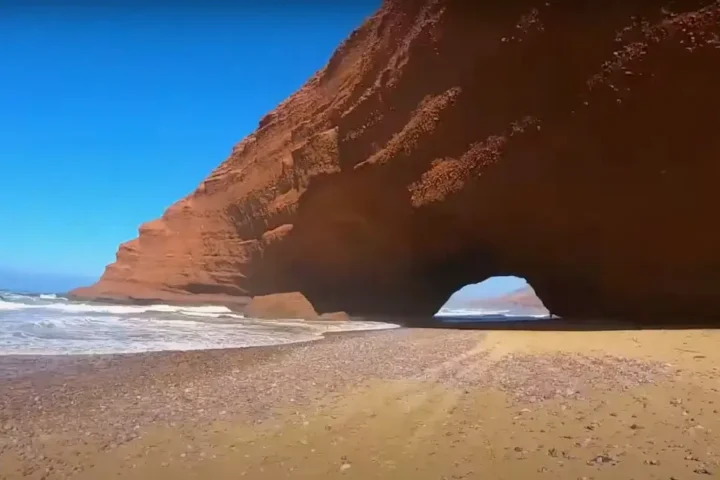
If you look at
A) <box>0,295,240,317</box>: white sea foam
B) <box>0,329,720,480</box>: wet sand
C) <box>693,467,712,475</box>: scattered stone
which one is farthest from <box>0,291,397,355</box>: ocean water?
<box>693,467,712,475</box>: scattered stone

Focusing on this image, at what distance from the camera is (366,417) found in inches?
184

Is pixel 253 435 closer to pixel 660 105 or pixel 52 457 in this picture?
pixel 52 457

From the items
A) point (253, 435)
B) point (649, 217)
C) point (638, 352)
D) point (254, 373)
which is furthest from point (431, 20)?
point (253, 435)

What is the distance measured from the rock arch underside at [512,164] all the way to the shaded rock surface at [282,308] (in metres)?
2.58

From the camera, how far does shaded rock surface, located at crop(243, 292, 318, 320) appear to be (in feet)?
69.3

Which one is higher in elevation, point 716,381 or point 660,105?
point 660,105

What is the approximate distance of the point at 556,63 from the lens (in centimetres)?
1341

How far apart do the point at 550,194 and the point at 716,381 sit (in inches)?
378

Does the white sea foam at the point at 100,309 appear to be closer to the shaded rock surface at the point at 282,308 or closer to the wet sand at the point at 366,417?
the shaded rock surface at the point at 282,308

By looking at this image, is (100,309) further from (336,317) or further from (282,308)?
(336,317)

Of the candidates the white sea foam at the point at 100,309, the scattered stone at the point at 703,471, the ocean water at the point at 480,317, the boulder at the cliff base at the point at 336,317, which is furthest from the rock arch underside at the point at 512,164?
the scattered stone at the point at 703,471

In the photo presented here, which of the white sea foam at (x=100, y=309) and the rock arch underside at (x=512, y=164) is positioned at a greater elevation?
the rock arch underside at (x=512, y=164)

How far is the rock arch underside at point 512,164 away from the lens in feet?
39.7

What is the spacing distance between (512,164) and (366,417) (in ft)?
37.8
